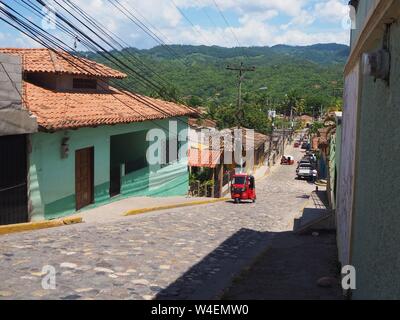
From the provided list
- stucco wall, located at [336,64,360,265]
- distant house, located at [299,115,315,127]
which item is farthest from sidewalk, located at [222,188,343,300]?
distant house, located at [299,115,315,127]

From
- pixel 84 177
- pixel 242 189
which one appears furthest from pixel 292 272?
pixel 242 189

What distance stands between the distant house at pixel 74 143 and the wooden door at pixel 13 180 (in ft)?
0.07

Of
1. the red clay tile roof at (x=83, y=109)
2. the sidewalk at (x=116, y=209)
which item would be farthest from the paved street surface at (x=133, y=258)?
the red clay tile roof at (x=83, y=109)

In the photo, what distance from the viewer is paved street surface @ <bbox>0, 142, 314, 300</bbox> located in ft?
20.5

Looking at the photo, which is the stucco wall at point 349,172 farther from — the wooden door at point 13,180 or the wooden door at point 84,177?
the wooden door at point 84,177

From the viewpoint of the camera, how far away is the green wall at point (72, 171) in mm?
12062

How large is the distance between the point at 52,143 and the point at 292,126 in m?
82.0

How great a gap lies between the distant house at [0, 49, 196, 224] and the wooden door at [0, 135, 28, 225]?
2cm

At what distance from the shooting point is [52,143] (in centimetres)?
1261

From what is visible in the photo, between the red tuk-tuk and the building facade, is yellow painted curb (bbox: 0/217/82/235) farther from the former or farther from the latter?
the red tuk-tuk

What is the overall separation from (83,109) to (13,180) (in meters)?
4.06

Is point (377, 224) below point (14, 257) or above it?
above

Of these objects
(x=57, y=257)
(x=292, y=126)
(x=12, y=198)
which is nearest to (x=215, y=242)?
(x=57, y=257)
